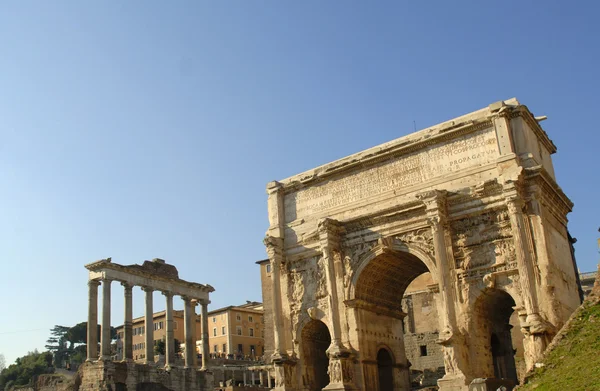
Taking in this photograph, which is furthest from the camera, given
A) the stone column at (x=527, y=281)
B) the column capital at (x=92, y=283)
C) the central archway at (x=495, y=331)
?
the column capital at (x=92, y=283)

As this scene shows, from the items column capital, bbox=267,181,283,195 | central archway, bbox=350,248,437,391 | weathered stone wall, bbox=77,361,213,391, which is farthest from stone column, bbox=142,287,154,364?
central archway, bbox=350,248,437,391

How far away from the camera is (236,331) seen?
220 ft

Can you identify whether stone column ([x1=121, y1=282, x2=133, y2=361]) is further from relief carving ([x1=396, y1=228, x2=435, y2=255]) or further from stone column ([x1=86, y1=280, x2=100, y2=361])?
relief carving ([x1=396, y1=228, x2=435, y2=255])

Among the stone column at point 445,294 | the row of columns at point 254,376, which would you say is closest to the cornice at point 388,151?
the stone column at point 445,294

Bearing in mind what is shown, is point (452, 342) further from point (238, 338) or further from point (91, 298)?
point (238, 338)

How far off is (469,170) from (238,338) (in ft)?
160

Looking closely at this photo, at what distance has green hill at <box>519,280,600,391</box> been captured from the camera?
15.2m

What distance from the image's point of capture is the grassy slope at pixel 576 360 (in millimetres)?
15141

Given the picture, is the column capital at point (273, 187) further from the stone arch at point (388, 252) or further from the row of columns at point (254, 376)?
the row of columns at point (254, 376)

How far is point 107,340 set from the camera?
127ft

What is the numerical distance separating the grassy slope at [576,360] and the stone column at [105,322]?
2788 centimetres

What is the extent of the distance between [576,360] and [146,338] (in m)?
31.6

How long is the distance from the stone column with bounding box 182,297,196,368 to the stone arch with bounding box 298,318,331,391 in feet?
66.2

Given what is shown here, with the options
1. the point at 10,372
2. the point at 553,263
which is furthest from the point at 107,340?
the point at 10,372
